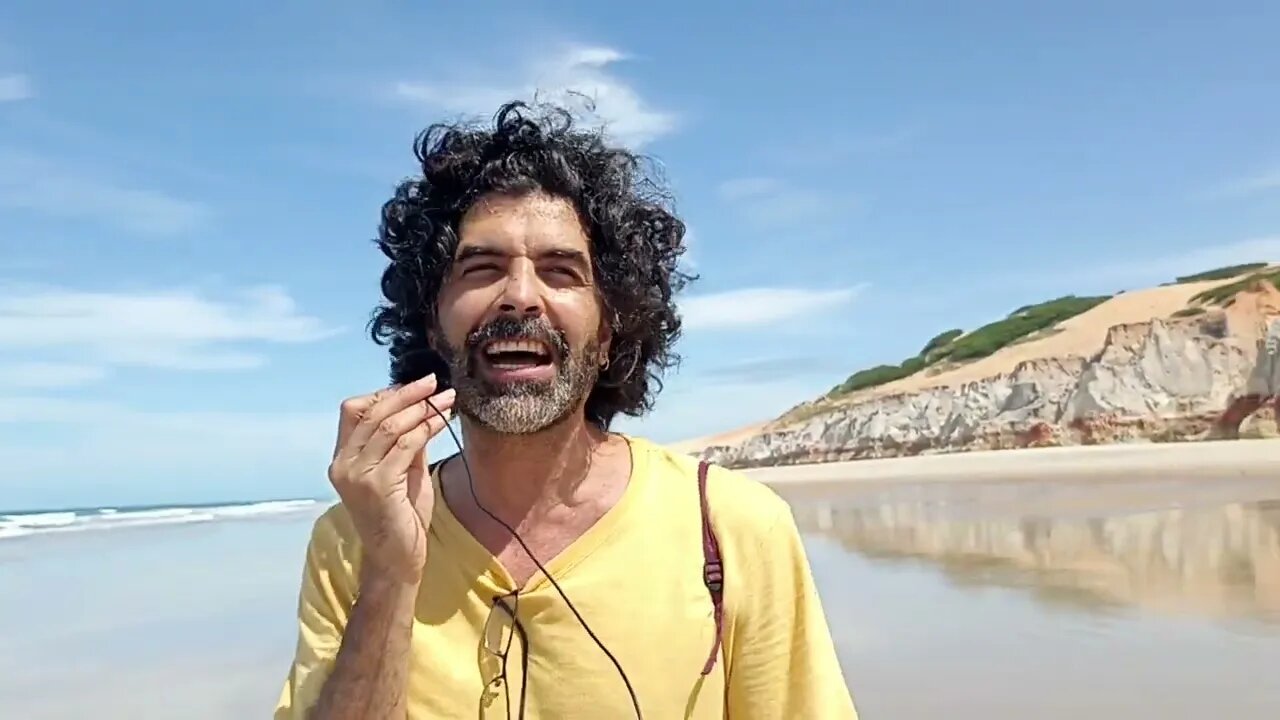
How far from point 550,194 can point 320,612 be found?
964 mm

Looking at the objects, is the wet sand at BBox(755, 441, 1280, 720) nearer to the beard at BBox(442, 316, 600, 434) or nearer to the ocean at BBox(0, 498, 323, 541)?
the beard at BBox(442, 316, 600, 434)

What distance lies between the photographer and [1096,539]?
9578 mm

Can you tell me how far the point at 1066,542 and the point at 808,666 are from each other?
829 cm

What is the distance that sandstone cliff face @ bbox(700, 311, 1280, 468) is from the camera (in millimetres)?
23531

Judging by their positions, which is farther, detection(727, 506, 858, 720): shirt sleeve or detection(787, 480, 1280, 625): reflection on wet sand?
detection(787, 480, 1280, 625): reflection on wet sand

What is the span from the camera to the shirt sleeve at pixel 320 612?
206 centimetres

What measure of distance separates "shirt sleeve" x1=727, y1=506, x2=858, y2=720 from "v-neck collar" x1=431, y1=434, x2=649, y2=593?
26 cm

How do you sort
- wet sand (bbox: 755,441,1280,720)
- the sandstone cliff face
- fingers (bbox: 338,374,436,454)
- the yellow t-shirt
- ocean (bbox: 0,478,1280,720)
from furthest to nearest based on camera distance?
the sandstone cliff face
ocean (bbox: 0,478,1280,720)
wet sand (bbox: 755,441,1280,720)
the yellow t-shirt
fingers (bbox: 338,374,436,454)

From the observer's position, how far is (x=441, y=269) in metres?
2.40

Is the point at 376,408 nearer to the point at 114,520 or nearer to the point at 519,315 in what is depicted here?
the point at 519,315

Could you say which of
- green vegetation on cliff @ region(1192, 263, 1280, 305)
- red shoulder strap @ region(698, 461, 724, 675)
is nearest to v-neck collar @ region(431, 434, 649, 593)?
red shoulder strap @ region(698, 461, 724, 675)

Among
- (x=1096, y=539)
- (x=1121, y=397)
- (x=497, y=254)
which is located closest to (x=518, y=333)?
(x=497, y=254)

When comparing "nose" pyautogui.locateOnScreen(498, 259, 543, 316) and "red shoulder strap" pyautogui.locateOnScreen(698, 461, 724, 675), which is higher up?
"nose" pyautogui.locateOnScreen(498, 259, 543, 316)

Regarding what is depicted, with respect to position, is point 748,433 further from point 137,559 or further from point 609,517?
point 609,517
